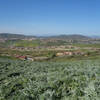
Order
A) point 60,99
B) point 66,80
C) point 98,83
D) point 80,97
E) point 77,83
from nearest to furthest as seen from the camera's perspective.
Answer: point 80,97 → point 60,99 → point 98,83 → point 77,83 → point 66,80

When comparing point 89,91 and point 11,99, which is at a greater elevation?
point 89,91

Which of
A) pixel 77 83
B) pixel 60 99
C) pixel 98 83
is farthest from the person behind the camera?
pixel 77 83

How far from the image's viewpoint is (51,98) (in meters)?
5.01

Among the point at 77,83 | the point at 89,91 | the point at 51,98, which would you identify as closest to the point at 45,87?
the point at 51,98

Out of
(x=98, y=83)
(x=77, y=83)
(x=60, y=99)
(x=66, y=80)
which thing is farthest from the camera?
(x=66, y=80)

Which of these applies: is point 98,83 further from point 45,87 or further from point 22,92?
point 22,92

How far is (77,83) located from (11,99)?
3.02m

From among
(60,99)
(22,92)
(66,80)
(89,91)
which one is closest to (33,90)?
(22,92)

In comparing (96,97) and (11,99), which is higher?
(96,97)

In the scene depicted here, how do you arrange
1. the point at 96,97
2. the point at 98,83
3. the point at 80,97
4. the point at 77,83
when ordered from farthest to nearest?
the point at 77,83, the point at 98,83, the point at 80,97, the point at 96,97

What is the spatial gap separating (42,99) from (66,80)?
6.48ft

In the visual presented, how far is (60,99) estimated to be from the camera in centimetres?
511

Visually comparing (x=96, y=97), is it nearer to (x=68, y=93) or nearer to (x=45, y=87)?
(x=68, y=93)

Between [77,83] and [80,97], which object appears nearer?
[80,97]
